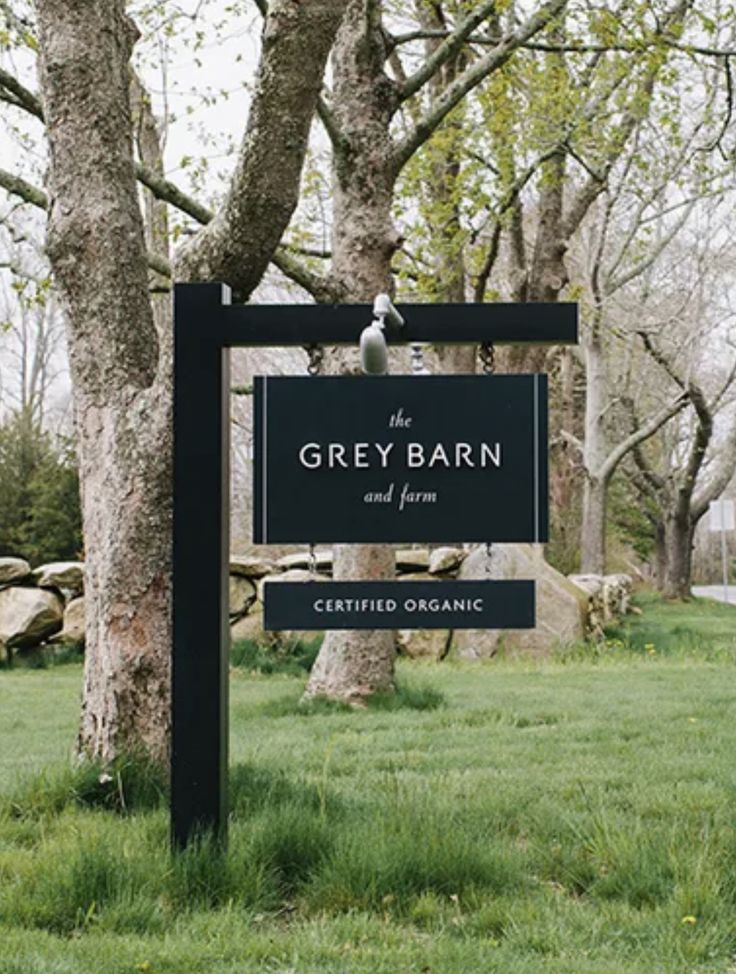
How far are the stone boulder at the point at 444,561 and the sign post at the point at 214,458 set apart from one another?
10428 millimetres

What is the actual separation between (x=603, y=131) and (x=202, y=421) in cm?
1155

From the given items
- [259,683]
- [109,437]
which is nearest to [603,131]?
[259,683]

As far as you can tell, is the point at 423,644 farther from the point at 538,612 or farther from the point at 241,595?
the point at 241,595

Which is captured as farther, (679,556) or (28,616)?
(679,556)

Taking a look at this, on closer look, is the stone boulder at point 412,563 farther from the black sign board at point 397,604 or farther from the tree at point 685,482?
the black sign board at point 397,604

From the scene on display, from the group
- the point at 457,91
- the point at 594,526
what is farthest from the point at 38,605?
the point at 594,526

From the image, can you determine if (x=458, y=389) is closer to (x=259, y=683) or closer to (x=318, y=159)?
(x=259, y=683)

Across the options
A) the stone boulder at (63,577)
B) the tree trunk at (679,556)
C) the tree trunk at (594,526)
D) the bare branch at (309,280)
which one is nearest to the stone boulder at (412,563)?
the stone boulder at (63,577)

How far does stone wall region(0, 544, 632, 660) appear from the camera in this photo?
13883mm

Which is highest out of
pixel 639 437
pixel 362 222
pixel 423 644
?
pixel 362 222

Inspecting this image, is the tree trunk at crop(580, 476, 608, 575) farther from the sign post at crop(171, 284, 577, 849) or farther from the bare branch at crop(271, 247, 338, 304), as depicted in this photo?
the sign post at crop(171, 284, 577, 849)

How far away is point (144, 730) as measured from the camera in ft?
17.7

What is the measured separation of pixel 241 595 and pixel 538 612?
3357 millimetres

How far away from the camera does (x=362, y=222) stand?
9.33m
